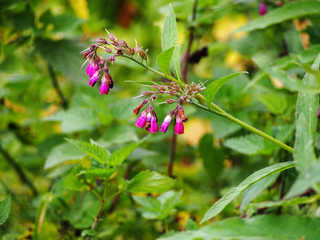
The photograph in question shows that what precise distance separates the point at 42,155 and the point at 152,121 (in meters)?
1.07

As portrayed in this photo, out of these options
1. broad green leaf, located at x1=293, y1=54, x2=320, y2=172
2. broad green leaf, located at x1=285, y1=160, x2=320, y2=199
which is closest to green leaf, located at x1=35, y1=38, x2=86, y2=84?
broad green leaf, located at x1=293, y1=54, x2=320, y2=172

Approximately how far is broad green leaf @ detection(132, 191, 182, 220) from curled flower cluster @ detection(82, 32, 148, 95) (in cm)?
40

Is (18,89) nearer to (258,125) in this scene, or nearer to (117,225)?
(117,225)

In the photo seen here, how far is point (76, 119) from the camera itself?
140cm

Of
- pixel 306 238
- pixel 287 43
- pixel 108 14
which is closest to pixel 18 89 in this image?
pixel 287 43

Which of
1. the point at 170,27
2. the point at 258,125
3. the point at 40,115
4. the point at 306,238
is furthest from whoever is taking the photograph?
the point at 40,115

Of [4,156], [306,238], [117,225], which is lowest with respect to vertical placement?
[117,225]

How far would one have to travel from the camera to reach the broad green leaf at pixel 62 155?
1280 mm

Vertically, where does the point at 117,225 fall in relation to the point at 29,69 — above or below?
below

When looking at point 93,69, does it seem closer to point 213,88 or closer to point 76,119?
point 213,88

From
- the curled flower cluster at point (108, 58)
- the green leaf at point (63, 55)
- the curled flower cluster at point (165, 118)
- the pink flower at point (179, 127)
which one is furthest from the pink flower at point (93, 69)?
the green leaf at point (63, 55)

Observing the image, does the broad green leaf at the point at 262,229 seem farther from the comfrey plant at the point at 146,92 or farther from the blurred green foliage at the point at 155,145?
the comfrey plant at the point at 146,92

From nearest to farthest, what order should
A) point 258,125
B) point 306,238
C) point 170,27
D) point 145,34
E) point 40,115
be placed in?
point 306,238 → point 170,27 → point 258,125 → point 40,115 → point 145,34

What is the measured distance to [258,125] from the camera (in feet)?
5.51
